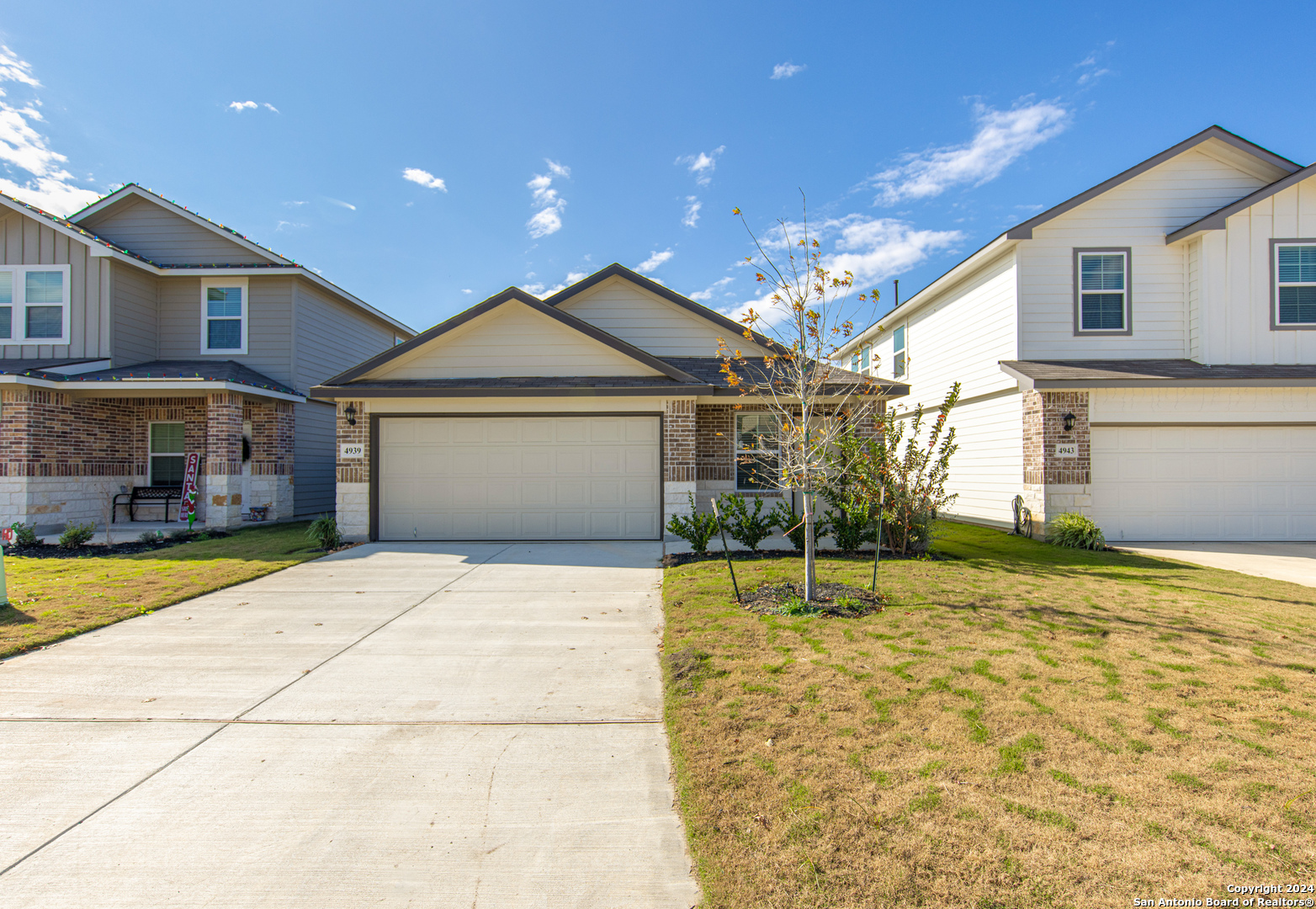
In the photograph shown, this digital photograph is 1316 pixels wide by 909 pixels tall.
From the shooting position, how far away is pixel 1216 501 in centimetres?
1179

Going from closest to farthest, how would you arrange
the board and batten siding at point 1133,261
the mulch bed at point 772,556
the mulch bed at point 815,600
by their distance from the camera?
the mulch bed at point 815,600
the mulch bed at point 772,556
the board and batten siding at point 1133,261

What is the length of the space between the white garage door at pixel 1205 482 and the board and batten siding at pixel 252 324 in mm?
18116

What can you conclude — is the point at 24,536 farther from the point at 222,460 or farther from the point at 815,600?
the point at 815,600

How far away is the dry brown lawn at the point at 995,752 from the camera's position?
2625mm

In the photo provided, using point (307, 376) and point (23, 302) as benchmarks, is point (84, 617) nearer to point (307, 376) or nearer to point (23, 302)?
point (307, 376)

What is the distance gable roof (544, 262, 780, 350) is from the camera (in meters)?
14.0

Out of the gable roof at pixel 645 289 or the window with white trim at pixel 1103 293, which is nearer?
the window with white trim at pixel 1103 293

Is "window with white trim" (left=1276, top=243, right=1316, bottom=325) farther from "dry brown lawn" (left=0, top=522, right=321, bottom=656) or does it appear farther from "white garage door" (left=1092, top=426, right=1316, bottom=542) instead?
"dry brown lawn" (left=0, top=522, right=321, bottom=656)

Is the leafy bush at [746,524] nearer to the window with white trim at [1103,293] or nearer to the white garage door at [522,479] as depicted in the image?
the white garage door at [522,479]

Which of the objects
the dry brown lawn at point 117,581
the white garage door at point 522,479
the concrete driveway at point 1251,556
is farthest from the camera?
the white garage door at point 522,479

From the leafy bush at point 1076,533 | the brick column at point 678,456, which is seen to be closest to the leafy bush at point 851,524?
the brick column at point 678,456

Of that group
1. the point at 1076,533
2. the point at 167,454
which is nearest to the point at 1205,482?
the point at 1076,533

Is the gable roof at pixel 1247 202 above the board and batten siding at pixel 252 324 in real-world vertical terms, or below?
above

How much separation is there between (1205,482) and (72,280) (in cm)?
2422
